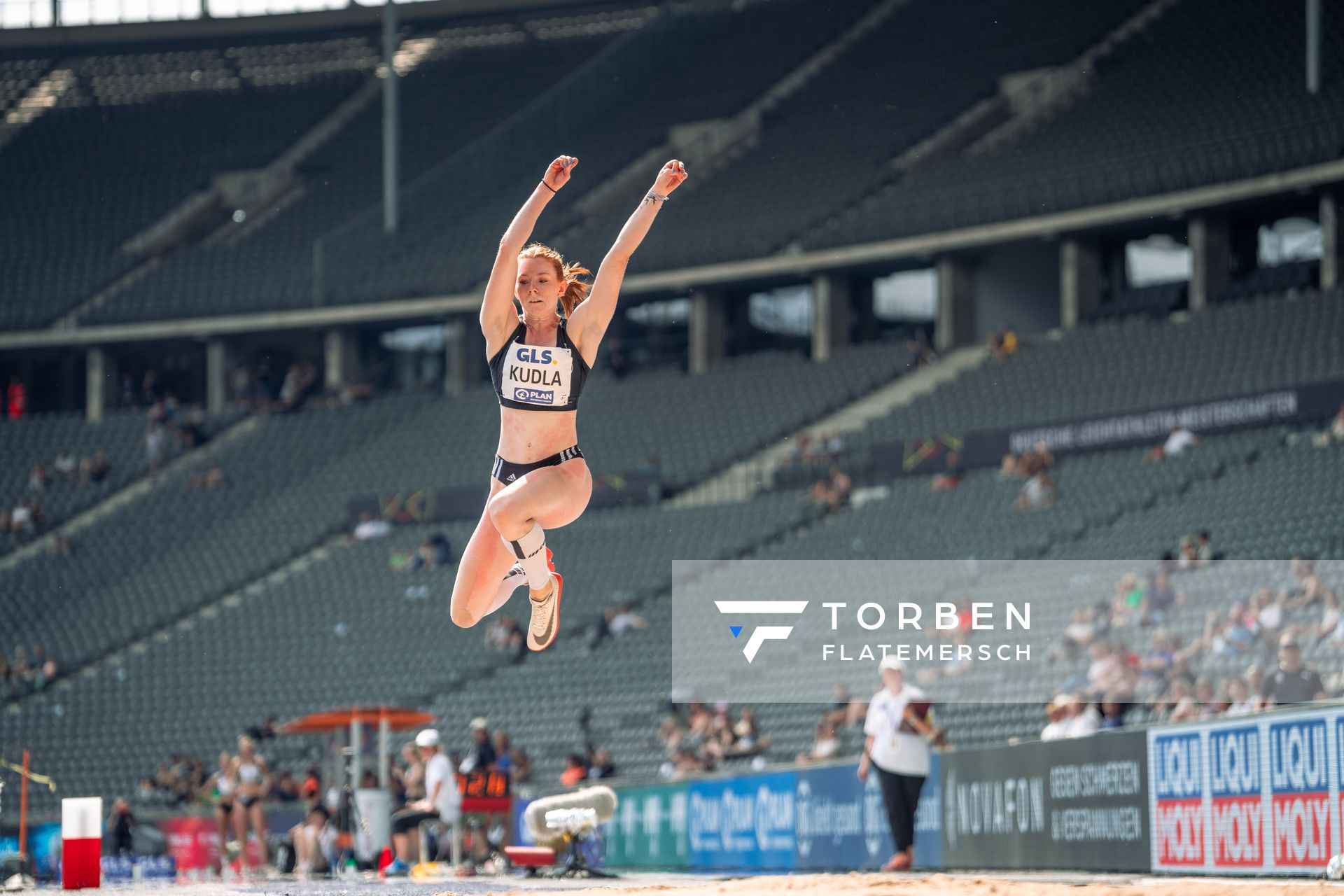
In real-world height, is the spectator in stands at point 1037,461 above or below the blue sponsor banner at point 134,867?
above

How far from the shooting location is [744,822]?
59.6 feet

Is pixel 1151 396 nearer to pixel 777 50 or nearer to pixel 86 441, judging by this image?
pixel 777 50

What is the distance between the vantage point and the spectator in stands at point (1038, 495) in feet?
84.5

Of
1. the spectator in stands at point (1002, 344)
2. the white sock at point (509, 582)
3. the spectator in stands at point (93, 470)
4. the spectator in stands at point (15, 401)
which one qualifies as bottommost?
the white sock at point (509, 582)

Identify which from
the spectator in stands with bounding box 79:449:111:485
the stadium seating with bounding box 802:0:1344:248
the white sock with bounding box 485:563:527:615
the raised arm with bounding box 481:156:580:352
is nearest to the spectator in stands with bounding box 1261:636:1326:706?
the white sock with bounding box 485:563:527:615

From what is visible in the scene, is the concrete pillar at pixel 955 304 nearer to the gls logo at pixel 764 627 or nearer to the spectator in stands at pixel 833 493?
the spectator in stands at pixel 833 493

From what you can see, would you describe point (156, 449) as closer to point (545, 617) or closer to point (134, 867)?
point (134, 867)

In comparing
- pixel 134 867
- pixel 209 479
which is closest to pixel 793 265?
pixel 209 479

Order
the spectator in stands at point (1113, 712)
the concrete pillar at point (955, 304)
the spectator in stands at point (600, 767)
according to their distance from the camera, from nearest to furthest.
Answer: the spectator in stands at point (1113, 712) → the spectator in stands at point (600, 767) → the concrete pillar at point (955, 304)

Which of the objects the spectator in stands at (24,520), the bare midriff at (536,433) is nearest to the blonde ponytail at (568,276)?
the bare midriff at (536,433)

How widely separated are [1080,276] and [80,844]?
2436cm

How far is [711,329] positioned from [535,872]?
22.7 meters

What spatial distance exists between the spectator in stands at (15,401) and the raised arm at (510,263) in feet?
112

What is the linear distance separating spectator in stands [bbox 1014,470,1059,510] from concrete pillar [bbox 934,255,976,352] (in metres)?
8.98
